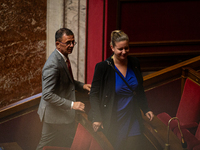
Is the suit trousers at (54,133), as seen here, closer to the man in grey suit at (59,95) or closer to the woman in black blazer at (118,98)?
the man in grey suit at (59,95)

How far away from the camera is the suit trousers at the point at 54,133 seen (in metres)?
2.58

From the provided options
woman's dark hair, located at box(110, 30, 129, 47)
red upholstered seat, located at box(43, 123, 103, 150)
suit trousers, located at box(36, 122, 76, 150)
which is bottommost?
suit trousers, located at box(36, 122, 76, 150)

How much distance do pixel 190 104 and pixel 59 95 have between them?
1.42 metres

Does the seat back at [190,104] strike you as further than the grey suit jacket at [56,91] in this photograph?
Yes

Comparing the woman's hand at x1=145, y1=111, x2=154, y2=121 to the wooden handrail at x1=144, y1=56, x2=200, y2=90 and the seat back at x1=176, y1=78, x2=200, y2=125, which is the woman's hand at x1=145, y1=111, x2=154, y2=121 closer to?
the seat back at x1=176, y1=78, x2=200, y2=125

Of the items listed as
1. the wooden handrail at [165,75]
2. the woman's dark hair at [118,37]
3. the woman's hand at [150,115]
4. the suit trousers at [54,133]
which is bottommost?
the suit trousers at [54,133]

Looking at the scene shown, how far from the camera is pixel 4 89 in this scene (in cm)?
420

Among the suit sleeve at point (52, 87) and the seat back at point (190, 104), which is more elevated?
the suit sleeve at point (52, 87)

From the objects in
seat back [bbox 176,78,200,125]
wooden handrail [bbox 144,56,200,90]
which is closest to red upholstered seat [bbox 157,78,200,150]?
seat back [bbox 176,78,200,125]

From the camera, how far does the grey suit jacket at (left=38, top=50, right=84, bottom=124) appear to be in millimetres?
2320

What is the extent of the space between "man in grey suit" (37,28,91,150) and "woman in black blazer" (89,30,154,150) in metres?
0.20

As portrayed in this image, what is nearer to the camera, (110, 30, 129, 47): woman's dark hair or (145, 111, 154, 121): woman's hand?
(110, 30, 129, 47): woman's dark hair

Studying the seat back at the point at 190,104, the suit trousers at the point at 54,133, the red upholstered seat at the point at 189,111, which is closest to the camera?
the suit trousers at the point at 54,133

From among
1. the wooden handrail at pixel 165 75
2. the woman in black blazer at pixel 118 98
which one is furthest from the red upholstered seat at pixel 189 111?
the woman in black blazer at pixel 118 98
